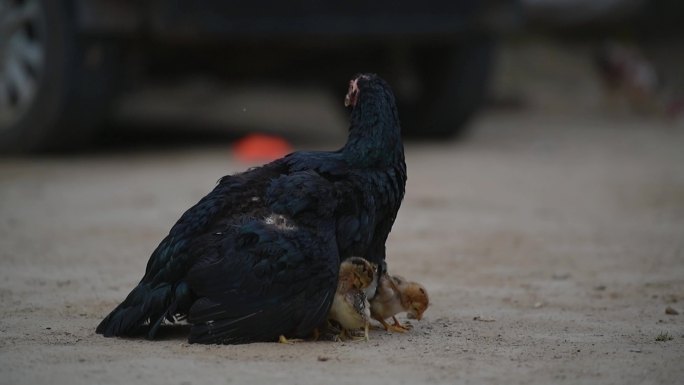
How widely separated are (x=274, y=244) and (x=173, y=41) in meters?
4.93

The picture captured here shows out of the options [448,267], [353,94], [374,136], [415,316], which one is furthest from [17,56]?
[415,316]

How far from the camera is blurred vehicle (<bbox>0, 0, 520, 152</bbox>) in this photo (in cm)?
871

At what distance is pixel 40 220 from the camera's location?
6984mm

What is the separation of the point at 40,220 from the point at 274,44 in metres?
2.89

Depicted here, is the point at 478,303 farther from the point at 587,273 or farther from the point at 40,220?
the point at 40,220

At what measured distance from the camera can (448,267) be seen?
5930 mm

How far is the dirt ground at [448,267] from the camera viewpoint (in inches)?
153

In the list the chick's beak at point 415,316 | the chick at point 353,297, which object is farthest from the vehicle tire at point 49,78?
the chick at point 353,297

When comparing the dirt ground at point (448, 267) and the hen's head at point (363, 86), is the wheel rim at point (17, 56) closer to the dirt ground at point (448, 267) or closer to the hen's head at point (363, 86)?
the dirt ground at point (448, 267)

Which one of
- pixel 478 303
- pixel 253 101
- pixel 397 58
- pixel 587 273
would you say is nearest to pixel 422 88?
pixel 397 58

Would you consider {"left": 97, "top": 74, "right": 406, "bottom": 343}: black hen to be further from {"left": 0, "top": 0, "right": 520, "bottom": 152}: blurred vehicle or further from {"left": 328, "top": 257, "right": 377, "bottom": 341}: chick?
{"left": 0, "top": 0, "right": 520, "bottom": 152}: blurred vehicle

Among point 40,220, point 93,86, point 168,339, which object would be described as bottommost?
point 168,339

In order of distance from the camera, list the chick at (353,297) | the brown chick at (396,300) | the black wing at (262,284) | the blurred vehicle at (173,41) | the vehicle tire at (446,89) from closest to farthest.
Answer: the black wing at (262,284) < the chick at (353,297) < the brown chick at (396,300) < the blurred vehicle at (173,41) < the vehicle tire at (446,89)

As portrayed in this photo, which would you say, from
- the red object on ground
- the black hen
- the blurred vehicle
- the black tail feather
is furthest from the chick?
the red object on ground
